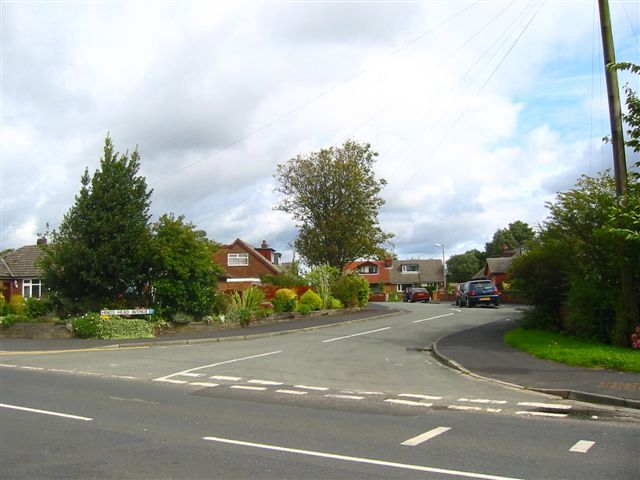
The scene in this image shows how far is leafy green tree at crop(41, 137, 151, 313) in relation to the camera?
2312 cm

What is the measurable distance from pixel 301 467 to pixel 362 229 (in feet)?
115

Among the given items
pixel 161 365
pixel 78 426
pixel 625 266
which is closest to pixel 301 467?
pixel 78 426

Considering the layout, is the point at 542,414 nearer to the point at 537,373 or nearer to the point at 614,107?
the point at 537,373

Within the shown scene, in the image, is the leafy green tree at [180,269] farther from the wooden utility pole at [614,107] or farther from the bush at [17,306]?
the wooden utility pole at [614,107]

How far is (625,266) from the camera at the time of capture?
1452 centimetres

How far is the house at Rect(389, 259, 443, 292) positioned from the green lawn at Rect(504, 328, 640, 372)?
8150 cm

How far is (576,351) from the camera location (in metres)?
14.0

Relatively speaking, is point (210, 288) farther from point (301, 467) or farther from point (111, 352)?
point (301, 467)

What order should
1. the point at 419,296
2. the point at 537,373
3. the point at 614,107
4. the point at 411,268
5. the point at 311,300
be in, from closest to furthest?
the point at 537,373
the point at 614,107
the point at 311,300
the point at 419,296
the point at 411,268

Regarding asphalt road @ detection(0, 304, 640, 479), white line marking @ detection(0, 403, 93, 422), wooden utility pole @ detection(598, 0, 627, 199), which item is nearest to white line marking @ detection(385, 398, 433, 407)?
asphalt road @ detection(0, 304, 640, 479)

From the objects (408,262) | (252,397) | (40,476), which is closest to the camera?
(40,476)

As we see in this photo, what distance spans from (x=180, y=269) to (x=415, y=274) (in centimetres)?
7994

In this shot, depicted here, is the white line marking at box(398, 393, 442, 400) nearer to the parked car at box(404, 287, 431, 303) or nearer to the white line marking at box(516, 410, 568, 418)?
the white line marking at box(516, 410, 568, 418)

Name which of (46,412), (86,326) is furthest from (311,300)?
(46,412)
